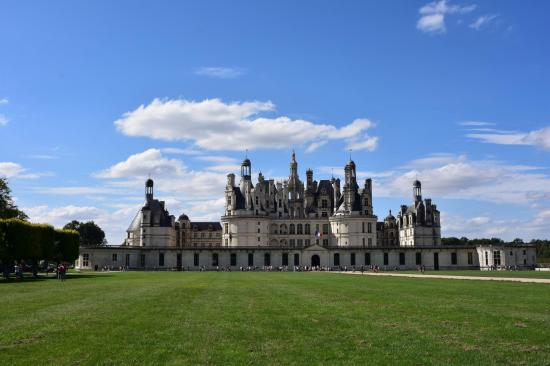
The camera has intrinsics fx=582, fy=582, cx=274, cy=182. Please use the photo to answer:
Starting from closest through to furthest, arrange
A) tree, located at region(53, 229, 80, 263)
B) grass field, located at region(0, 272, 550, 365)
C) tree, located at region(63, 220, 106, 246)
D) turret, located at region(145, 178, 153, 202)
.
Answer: grass field, located at region(0, 272, 550, 365) → tree, located at region(53, 229, 80, 263) → turret, located at region(145, 178, 153, 202) → tree, located at region(63, 220, 106, 246)

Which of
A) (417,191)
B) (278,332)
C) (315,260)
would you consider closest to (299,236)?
(315,260)

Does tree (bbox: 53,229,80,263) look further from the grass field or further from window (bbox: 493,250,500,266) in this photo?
window (bbox: 493,250,500,266)

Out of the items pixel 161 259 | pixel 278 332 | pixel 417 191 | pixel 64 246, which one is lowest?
pixel 278 332

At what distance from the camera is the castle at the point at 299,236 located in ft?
320

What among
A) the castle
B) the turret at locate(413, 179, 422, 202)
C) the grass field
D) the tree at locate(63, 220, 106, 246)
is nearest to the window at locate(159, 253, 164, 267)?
the castle

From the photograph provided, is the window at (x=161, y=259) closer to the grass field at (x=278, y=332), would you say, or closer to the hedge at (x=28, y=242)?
the hedge at (x=28, y=242)

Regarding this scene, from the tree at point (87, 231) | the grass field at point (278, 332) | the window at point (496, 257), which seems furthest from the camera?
the tree at point (87, 231)

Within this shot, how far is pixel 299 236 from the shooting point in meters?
112

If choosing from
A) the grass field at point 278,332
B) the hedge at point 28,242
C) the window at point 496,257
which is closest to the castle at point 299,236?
the window at point 496,257

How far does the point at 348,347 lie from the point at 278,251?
3379 inches

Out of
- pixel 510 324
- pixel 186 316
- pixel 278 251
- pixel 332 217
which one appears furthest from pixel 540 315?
pixel 332 217

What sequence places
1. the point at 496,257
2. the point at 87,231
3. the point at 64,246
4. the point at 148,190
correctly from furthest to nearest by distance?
the point at 87,231 → the point at 148,190 → the point at 496,257 → the point at 64,246

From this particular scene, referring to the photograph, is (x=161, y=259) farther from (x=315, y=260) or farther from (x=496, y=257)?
(x=496, y=257)

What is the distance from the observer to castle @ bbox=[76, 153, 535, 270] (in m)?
97.6
